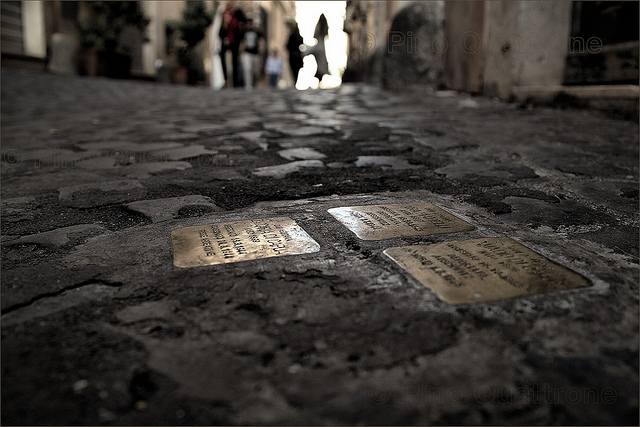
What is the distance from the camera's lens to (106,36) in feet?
38.7

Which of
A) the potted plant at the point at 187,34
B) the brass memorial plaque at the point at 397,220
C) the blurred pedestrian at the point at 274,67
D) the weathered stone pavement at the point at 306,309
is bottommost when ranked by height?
the weathered stone pavement at the point at 306,309

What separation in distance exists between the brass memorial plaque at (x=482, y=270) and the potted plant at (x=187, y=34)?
603 inches

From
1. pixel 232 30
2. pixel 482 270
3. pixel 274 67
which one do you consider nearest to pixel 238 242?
pixel 482 270

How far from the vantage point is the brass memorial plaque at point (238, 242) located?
4.51 feet

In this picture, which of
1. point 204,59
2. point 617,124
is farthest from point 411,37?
point 204,59

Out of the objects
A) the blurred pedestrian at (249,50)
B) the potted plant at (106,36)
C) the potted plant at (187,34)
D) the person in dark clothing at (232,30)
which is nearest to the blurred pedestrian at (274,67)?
the potted plant at (187,34)

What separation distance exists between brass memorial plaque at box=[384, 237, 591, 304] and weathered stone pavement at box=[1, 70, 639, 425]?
0.04 meters

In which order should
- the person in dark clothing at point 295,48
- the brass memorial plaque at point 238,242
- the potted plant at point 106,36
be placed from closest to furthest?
the brass memorial plaque at point 238,242
the potted plant at point 106,36
the person in dark clothing at point 295,48

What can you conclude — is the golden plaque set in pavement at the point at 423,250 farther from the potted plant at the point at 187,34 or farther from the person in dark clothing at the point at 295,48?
the potted plant at the point at 187,34

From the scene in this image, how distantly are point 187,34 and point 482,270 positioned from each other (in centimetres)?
1563

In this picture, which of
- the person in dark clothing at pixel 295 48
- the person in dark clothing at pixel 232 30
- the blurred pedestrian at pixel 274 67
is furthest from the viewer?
the blurred pedestrian at pixel 274 67

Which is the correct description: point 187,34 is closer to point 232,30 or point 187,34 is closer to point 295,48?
point 295,48

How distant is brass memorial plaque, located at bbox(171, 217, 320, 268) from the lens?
1.38 meters

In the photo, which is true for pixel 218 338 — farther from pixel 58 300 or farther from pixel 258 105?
pixel 258 105
